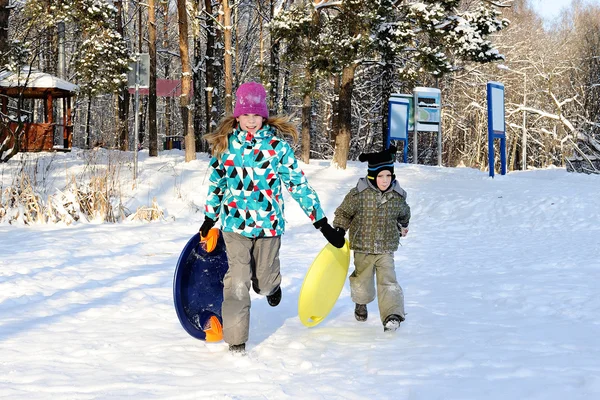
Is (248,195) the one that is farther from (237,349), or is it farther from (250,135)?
(237,349)

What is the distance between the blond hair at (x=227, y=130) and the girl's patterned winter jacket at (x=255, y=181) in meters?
0.04

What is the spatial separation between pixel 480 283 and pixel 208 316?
3295 mm

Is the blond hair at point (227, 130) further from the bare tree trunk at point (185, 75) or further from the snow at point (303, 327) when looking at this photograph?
the bare tree trunk at point (185, 75)

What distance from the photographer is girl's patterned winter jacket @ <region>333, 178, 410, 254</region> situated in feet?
15.0

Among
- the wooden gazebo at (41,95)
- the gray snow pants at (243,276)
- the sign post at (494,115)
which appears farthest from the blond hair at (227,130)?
the wooden gazebo at (41,95)

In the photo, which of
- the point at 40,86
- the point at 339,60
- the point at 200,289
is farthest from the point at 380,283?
the point at 40,86

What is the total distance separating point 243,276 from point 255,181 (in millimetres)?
589

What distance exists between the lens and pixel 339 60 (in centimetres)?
1638

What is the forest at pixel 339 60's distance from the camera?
16.8 m

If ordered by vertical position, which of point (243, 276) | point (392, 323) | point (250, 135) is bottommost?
point (392, 323)

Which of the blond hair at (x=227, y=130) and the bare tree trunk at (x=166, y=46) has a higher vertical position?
the bare tree trunk at (x=166, y=46)

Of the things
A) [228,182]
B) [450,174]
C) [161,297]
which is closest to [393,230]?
[228,182]

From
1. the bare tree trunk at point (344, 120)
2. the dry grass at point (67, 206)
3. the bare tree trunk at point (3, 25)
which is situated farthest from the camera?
the bare tree trunk at point (344, 120)

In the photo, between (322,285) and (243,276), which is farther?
(322,285)
